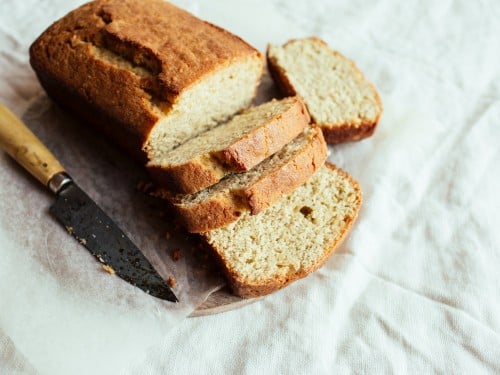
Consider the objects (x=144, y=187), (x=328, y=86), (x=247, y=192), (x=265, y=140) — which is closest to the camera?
(x=247, y=192)

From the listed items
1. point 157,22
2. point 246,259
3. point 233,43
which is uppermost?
point 157,22

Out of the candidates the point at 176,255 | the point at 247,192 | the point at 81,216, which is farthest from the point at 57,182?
the point at 247,192

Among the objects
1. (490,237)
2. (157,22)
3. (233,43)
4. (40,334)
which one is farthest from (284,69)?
(40,334)

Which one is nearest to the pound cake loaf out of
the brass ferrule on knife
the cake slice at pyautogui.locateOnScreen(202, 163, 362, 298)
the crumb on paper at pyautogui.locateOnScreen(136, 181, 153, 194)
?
the crumb on paper at pyautogui.locateOnScreen(136, 181, 153, 194)

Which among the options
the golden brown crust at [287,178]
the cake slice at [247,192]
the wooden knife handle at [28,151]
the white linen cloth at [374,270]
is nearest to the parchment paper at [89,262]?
the white linen cloth at [374,270]

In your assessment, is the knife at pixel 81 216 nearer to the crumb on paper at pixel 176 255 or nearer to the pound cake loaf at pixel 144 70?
the crumb on paper at pixel 176 255

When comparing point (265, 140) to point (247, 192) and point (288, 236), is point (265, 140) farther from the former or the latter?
point (288, 236)

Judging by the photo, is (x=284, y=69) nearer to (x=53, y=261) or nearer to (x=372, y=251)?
(x=372, y=251)

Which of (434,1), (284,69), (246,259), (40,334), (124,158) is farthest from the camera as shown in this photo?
(434,1)
